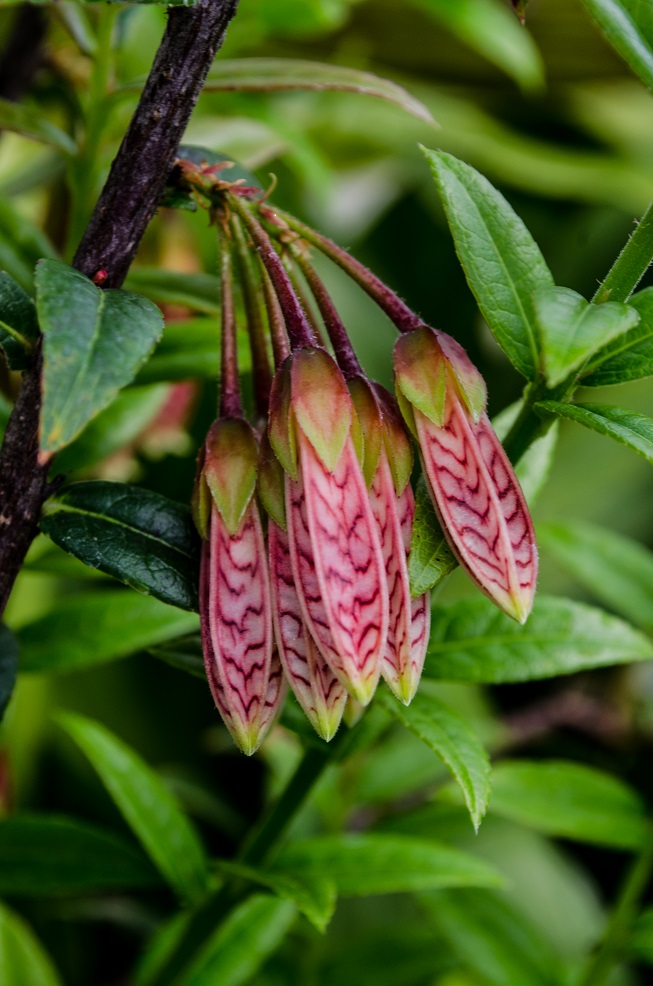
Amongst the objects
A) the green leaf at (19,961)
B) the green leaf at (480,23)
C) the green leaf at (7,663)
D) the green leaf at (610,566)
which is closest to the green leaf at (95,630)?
the green leaf at (7,663)

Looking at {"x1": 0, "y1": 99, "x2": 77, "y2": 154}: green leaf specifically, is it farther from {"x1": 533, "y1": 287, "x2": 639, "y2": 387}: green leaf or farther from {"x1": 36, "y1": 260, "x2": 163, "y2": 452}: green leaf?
{"x1": 533, "y1": 287, "x2": 639, "y2": 387}: green leaf

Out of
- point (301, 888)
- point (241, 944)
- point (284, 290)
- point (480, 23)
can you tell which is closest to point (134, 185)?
point (284, 290)

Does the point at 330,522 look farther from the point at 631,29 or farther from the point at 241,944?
the point at 241,944

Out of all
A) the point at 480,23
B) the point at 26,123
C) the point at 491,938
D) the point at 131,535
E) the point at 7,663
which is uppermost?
the point at 480,23

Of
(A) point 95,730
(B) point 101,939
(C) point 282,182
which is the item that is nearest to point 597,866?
(B) point 101,939

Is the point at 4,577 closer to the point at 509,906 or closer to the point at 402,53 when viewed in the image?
the point at 509,906

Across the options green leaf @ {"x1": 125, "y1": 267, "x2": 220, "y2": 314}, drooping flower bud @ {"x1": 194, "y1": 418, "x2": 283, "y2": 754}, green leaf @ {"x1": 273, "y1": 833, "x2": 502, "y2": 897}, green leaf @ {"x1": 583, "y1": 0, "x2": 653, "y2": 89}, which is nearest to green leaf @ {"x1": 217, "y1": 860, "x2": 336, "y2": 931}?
green leaf @ {"x1": 273, "y1": 833, "x2": 502, "y2": 897}
